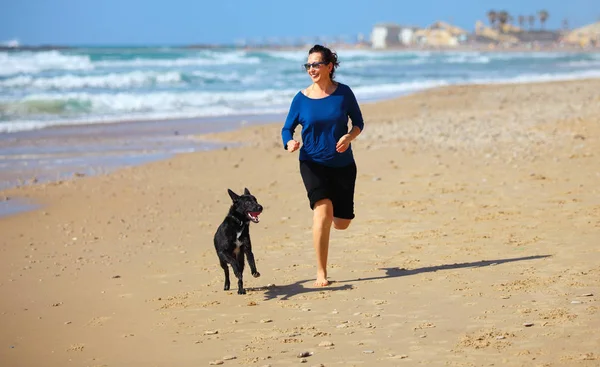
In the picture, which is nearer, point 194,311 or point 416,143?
point 194,311

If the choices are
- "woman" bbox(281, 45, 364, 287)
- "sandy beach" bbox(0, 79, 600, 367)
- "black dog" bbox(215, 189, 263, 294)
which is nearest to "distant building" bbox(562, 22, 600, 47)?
"sandy beach" bbox(0, 79, 600, 367)

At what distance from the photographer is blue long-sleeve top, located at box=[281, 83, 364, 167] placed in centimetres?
609

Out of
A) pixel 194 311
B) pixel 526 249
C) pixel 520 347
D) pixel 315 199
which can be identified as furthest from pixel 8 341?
pixel 526 249

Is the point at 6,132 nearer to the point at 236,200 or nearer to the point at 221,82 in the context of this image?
the point at 236,200

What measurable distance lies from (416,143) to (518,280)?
27.0ft

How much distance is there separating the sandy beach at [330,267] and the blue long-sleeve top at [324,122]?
1.01 meters

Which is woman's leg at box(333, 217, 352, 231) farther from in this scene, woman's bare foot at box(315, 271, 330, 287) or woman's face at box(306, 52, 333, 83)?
woman's face at box(306, 52, 333, 83)

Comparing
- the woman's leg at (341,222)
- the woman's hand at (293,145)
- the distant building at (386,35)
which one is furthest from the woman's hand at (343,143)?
the distant building at (386,35)

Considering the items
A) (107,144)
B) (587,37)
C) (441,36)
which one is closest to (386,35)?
(441,36)

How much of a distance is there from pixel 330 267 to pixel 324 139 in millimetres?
1357

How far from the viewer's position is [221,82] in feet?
131

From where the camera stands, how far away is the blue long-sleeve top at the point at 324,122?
20.0ft

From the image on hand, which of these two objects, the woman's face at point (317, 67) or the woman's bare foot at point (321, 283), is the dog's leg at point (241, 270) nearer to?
the woman's bare foot at point (321, 283)

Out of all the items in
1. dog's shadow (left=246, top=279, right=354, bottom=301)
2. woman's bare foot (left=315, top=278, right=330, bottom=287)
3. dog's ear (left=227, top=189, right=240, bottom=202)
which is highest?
dog's ear (left=227, top=189, right=240, bottom=202)
